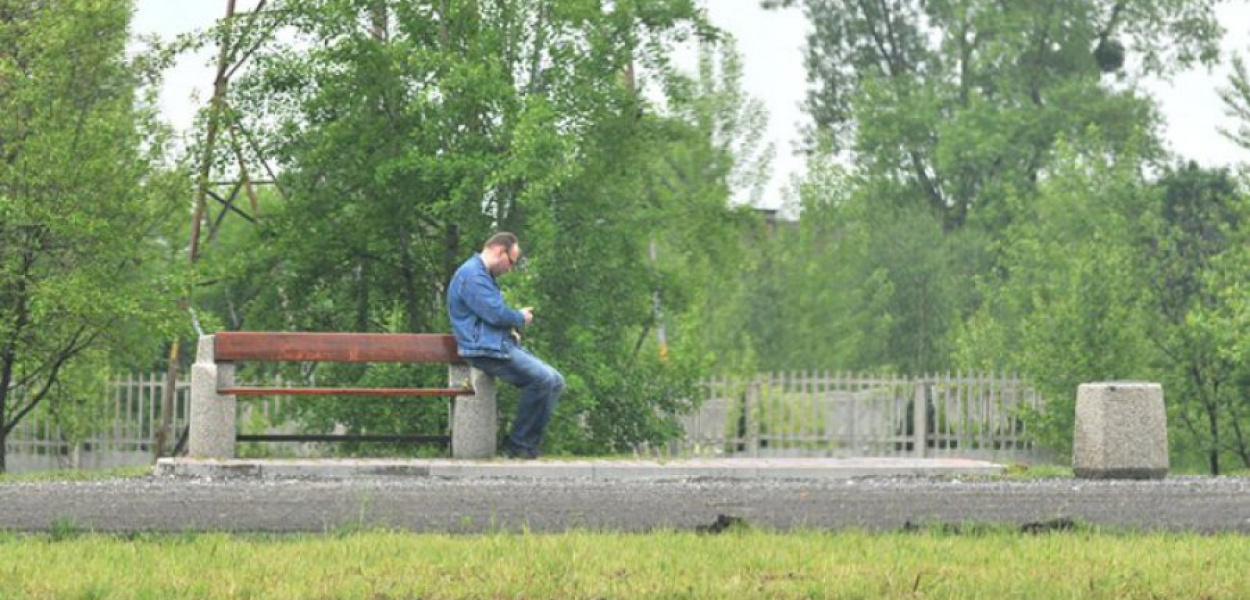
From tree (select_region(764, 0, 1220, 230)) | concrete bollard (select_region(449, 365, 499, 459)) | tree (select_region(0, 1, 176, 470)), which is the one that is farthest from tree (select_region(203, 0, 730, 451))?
tree (select_region(764, 0, 1220, 230))

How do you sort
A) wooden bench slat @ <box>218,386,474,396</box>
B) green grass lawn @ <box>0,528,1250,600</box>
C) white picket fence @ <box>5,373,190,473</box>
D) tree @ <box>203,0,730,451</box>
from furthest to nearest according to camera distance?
1. white picket fence @ <box>5,373,190,473</box>
2. tree @ <box>203,0,730,451</box>
3. wooden bench slat @ <box>218,386,474,396</box>
4. green grass lawn @ <box>0,528,1250,600</box>

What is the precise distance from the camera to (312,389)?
56.0ft

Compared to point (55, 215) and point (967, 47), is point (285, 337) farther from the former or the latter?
point (967, 47)

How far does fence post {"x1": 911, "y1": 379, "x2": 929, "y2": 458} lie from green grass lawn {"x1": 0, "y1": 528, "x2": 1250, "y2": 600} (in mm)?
25941

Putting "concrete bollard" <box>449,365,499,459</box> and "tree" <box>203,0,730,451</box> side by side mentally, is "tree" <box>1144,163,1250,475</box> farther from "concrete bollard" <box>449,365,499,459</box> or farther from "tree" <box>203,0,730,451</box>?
"concrete bollard" <box>449,365,499,459</box>

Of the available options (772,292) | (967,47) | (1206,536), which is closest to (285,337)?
(1206,536)

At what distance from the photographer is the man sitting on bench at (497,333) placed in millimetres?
16625

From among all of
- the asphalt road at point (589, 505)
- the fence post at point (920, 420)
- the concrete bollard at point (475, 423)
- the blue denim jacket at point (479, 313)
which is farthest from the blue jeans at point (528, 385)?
the fence post at point (920, 420)

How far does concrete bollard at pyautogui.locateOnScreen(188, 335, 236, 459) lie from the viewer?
663 inches

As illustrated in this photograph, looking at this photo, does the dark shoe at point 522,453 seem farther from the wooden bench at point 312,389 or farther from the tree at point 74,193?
the tree at point 74,193

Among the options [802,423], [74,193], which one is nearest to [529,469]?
[74,193]

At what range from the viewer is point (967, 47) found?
56438 mm

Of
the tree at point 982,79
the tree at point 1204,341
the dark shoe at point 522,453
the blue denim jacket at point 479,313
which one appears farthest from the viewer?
the tree at point 982,79

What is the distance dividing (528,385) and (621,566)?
899cm
